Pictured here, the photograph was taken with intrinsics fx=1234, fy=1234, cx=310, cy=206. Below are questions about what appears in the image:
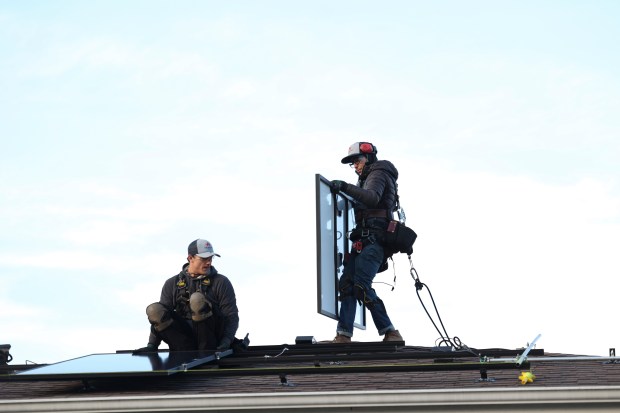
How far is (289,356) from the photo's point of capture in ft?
42.5

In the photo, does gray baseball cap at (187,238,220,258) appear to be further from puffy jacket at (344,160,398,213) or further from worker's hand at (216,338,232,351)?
puffy jacket at (344,160,398,213)

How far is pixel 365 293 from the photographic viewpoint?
47.5 feet

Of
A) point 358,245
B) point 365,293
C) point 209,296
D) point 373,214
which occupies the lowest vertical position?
point 209,296

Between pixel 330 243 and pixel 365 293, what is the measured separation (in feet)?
2.49

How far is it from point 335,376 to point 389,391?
139cm

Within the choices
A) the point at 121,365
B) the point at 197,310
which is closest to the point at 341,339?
the point at 197,310

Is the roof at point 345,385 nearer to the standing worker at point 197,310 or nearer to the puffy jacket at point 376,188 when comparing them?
the standing worker at point 197,310

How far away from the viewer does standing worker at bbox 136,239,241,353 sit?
13164mm

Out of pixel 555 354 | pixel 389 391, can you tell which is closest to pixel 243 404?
pixel 389 391

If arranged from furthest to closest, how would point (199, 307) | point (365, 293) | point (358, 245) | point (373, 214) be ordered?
point (373, 214), point (358, 245), point (365, 293), point (199, 307)

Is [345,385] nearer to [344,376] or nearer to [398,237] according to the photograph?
[344,376]

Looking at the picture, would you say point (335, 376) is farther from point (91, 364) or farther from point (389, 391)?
point (91, 364)

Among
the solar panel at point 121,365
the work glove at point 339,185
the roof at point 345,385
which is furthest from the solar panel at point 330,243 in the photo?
the solar panel at point 121,365

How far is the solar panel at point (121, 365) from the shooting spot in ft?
37.1
